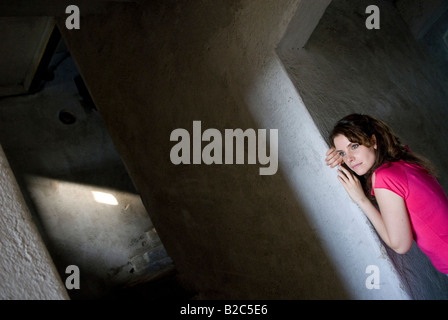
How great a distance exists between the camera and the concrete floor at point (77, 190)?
18.4 feet

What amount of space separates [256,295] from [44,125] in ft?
16.3

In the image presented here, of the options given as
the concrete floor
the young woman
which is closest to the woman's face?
the young woman

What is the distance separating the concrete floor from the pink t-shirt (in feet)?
13.7

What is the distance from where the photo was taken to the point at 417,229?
5.17ft

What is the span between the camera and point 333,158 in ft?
5.90

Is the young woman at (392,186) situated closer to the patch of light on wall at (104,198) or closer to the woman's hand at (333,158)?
the woman's hand at (333,158)

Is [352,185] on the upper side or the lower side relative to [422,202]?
upper

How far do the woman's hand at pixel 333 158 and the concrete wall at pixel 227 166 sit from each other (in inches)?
2.5

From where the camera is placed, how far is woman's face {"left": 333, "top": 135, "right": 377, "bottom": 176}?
1.67 meters

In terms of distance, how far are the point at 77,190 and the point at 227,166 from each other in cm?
420

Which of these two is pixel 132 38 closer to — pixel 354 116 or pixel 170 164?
pixel 170 164

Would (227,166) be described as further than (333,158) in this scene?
Yes

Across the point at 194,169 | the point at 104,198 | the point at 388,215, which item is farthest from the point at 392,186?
the point at 104,198

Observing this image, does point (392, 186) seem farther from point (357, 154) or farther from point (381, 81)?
point (381, 81)
